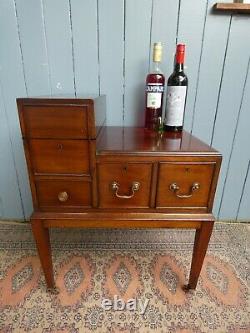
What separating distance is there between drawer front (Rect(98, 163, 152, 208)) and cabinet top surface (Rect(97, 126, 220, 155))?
0.05 m

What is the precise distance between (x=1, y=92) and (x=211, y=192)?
111 centimetres

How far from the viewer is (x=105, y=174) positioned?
727 mm

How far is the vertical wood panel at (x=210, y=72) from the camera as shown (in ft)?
3.28

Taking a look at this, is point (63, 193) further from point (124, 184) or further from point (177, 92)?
point (177, 92)

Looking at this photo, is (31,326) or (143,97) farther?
(143,97)

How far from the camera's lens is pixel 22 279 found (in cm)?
99

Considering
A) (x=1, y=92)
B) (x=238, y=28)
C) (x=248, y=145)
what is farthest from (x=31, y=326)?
(x=238, y=28)

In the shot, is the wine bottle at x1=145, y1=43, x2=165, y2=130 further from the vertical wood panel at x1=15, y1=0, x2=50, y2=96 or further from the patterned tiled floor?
the patterned tiled floor

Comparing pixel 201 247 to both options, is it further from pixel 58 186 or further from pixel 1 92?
pixel 1 92

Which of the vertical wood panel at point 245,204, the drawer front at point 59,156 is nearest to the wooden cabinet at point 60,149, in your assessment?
the drawer front at point 59,156

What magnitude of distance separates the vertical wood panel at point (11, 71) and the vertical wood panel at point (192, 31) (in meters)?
0.78

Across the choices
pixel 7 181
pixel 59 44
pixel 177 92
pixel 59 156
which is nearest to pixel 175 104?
pixel 177 92

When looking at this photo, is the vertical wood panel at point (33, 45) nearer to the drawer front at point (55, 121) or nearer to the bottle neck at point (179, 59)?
the drawer front at point (55, 121)

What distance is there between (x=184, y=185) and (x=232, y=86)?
0.69m
